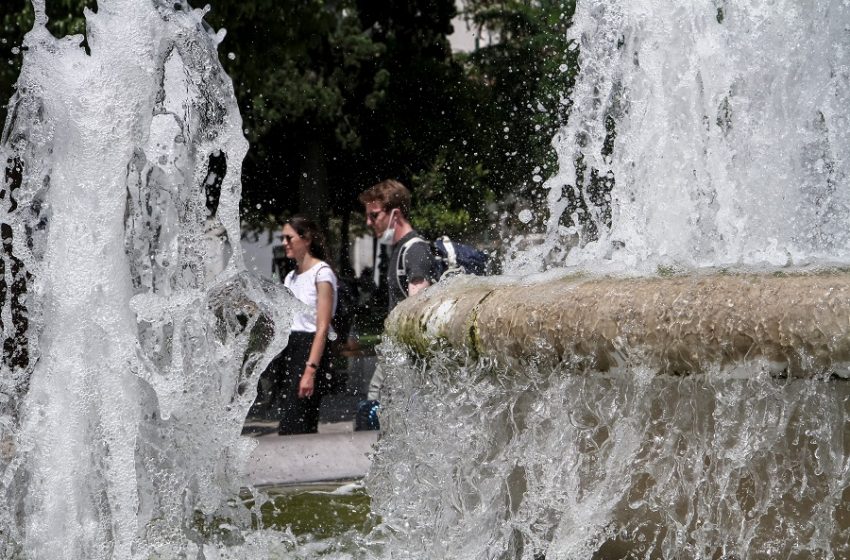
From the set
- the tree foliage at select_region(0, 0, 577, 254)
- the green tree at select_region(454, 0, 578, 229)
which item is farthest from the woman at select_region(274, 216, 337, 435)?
the tree foliage at select_region(0, 0, 577, 254)

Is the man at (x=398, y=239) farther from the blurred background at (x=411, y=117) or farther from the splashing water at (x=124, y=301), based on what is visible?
the blurred background at (x=411, y=117)

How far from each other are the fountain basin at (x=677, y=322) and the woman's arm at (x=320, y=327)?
2.97 m

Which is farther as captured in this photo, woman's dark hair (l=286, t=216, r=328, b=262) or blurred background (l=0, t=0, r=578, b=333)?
blurred background (l=0, t=0, r=578, b=333)

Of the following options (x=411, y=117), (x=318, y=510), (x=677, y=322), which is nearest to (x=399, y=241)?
(x=318, y=510)

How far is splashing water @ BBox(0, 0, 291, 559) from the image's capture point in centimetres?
352

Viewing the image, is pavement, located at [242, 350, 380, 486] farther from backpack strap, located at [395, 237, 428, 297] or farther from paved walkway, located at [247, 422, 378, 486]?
backpack strap, located at [395, 237, 428, 297]

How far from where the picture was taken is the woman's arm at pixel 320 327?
591 cm

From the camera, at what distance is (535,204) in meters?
18.1

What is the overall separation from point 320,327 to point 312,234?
43 centimetres

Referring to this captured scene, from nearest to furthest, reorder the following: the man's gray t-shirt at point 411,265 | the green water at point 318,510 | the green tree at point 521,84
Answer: the green water at point 318,510 → the man's gray t-shirt at point 411,265 → the green tree at point 521,84

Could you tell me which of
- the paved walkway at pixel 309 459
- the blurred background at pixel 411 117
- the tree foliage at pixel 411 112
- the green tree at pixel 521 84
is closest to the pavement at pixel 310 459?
the paved walkway at pixel 309 459

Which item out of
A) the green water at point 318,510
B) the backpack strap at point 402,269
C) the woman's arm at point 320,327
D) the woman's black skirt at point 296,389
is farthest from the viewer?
the woman's black skirt at point 296,389

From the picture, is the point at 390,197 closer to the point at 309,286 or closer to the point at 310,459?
the point at 309,286

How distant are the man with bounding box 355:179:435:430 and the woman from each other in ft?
1.51
